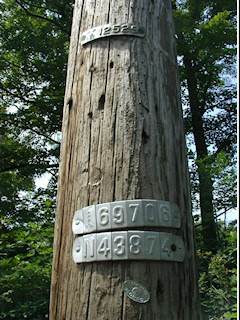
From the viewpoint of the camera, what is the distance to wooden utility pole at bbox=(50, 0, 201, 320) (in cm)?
146

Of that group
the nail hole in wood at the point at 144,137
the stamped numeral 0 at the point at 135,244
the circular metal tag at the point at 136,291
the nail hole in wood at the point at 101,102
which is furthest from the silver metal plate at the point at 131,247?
the nail hole in wood at the point at 101,102

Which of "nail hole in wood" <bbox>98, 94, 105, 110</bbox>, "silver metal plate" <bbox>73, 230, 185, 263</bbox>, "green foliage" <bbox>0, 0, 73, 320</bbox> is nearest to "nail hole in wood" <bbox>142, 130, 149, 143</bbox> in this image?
"nail hole in wood" <bbox>98, 94, 105, 110</bbox>

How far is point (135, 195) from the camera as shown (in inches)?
61.4

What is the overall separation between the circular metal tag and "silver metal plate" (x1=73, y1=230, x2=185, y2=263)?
0.11 meters

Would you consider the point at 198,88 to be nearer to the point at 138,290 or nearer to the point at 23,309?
the point at 23,309

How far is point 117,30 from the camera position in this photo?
1891 mm

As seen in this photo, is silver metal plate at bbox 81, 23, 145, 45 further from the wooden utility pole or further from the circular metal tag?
the circular metal tag

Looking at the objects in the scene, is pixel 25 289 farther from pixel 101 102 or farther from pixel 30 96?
pixel 30 96

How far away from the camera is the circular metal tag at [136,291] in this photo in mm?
1405

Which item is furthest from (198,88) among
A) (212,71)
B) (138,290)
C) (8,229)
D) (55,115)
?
(138,290)

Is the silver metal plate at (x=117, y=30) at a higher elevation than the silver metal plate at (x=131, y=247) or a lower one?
higher

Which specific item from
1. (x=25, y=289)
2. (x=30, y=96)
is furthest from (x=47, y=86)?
(x=25, y=289)

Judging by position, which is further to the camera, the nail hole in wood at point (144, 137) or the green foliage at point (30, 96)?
the green foliage at point (30, 96)

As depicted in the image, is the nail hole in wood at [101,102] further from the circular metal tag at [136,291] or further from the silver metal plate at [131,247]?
the circular metal tag at [136,291]
